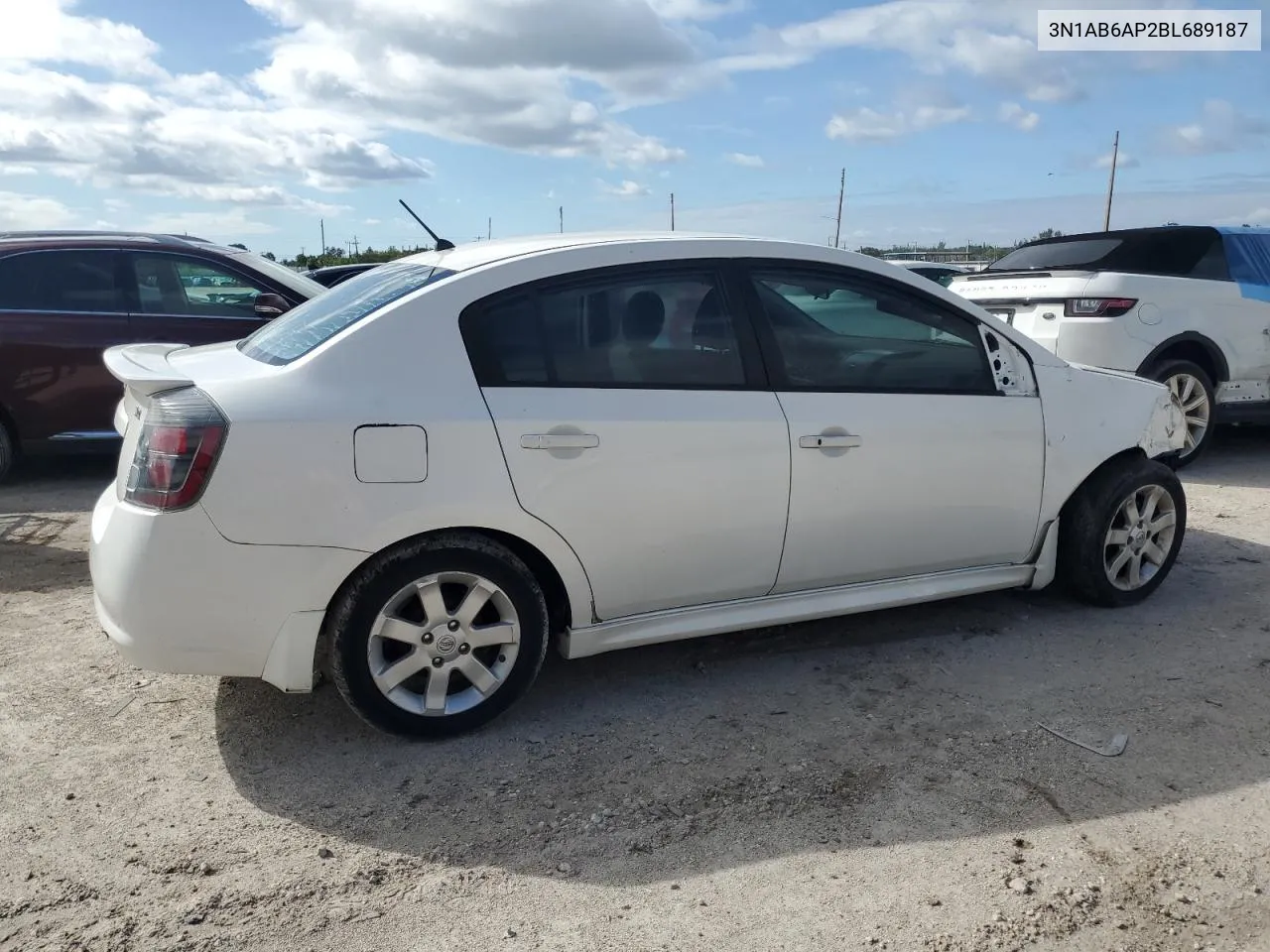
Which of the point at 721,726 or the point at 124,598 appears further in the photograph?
the point at 721,726

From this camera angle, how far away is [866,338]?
3945mm

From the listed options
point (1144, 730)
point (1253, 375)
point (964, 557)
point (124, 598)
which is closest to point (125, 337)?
point (124, 598)

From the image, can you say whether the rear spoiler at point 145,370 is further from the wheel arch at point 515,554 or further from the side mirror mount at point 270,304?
the side mirror mount at point 270,304

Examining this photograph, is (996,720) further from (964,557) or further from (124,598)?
(124,598)

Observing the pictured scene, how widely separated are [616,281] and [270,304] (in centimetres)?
424

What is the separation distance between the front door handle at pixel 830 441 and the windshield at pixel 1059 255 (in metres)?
4.56

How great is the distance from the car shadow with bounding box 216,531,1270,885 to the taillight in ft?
10.1

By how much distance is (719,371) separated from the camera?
143 inches

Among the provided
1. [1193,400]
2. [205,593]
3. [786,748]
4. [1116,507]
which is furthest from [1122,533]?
[205,593]

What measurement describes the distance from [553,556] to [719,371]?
34.7 inches

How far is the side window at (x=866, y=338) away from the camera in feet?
12.4

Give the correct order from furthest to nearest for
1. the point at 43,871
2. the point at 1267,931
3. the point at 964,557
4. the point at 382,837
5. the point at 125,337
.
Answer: the point at 125,337 → the point at 964,557 → the point at 382,837 → the point at 43,871 → the point at 1267,931

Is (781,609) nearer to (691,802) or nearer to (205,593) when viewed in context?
(691,802)

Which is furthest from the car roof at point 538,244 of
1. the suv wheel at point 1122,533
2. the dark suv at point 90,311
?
the dark suv at point 90,311
